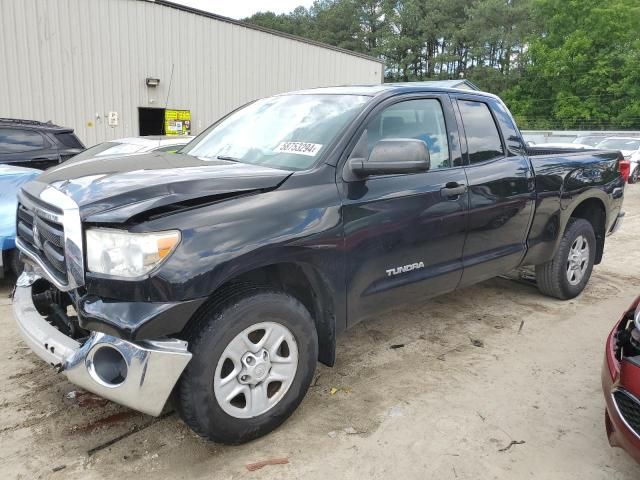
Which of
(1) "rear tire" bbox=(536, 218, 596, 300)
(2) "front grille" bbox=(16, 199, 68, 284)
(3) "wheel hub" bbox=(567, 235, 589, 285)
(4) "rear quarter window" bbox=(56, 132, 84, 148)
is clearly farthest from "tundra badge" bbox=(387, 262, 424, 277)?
(4) "rear quarter window" bbox=(56, 132, 84, 148)

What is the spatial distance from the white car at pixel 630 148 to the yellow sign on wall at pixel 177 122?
12.9 meters

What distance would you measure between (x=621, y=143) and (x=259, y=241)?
767 inches

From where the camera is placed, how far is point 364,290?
307cm

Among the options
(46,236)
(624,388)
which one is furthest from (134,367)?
(624,388)

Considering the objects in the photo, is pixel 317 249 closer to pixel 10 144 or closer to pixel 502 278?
pixel 502 278

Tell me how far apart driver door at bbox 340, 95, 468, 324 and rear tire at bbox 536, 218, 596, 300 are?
5.02 feet

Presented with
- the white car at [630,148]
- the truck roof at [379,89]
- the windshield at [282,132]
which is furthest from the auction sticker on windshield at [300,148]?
the white car at [630,148]

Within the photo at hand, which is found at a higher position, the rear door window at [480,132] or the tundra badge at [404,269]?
the rear door window at [480,132]

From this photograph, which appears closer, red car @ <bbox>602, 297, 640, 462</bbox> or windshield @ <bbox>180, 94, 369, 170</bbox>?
red car @ <bbox>602, 297, 640, 462</bbox>

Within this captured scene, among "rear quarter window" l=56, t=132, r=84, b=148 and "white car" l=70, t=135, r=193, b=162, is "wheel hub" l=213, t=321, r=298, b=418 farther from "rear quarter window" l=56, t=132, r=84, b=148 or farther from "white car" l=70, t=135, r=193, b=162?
"rear quarter window" l=56, t=132, r=84, b=148

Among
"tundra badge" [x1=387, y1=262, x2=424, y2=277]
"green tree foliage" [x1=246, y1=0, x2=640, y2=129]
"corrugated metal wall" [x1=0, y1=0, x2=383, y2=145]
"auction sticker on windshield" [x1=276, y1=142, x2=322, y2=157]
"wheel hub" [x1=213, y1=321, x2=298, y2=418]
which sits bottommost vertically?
"wheel hub" [x1=213, y1=321, x2=298, y2=418]

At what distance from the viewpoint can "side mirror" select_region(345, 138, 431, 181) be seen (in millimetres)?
2895

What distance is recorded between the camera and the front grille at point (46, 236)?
2486mm

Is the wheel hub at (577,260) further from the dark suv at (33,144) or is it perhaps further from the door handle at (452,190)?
the dark suv at (33,144)
